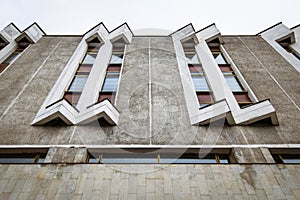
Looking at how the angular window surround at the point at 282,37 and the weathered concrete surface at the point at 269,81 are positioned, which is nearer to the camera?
the weathered concrete surface at the point at 269,81

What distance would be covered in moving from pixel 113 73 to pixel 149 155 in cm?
610

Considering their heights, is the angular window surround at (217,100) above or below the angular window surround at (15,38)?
below

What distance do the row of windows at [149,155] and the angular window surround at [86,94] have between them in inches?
49.2

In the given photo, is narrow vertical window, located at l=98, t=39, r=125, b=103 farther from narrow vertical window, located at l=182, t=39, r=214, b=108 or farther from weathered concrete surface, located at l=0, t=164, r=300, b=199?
narrow vertical window, located at l=182, t=39, r=214, b=108

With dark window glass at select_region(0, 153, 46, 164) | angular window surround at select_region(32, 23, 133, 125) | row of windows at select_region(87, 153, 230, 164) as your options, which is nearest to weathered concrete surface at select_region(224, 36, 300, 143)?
row of windows at select_region(87, 153, 230, 164)

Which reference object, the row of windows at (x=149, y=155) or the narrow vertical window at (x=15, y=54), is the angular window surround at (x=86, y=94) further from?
the narrow vertical window at (x=15, y=54)

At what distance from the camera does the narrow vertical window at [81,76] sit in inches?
373

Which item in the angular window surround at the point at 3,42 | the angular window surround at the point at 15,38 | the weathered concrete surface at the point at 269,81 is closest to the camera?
the weathered concrete surface at the point at 269,81

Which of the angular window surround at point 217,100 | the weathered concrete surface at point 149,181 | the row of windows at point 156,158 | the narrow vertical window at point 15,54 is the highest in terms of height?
the narrow vertical window at point 15,54

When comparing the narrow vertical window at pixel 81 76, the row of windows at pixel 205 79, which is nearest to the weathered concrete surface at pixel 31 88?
the narrow vertical window at pixel 81 76

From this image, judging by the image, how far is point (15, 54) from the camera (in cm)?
1295

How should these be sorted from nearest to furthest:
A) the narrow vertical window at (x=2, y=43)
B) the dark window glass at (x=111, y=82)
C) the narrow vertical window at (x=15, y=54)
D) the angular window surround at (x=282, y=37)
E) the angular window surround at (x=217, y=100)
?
the angular window surround at (x=217, y=100) < the dark window glass at (x=111, y=82) < the narrow vertical window at (x=15, y=54) < the angular window surround at (x=282, y=37) < the narrow vertical window at (x=2, y=43)

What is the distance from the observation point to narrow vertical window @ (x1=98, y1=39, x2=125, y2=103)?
9.62 m

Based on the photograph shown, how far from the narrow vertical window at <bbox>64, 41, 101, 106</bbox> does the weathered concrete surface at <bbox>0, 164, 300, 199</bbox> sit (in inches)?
157
